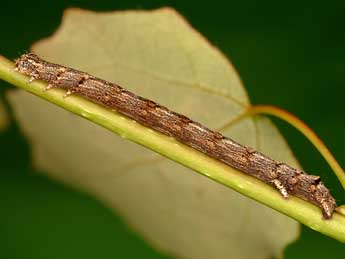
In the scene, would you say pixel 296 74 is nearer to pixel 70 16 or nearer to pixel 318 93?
pixel 318 93

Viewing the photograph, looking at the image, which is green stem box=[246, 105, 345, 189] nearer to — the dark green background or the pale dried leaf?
the pale dried leaf

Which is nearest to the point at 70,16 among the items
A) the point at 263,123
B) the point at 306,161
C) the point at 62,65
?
the point at 62,65

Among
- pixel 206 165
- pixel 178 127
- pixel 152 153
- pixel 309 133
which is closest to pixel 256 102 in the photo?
pixel 152 153

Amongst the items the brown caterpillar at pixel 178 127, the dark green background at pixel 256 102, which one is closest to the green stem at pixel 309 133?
the brown caterpillar at pixel 178 127

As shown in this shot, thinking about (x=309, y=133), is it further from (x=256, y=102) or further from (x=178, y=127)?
(x=256, y=102)

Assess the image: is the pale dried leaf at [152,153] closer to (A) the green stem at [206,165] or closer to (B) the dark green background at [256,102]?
(A) the green stem at [206,165]

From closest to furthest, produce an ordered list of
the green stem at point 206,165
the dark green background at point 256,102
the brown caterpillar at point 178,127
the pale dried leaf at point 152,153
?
1. the green stem at point 206,165
2. the brown caterpillar at point 178,127
3. the pale dried leaf at point 152,153
4. the dark green background at point 256,102

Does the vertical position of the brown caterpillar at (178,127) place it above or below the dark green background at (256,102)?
above
